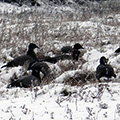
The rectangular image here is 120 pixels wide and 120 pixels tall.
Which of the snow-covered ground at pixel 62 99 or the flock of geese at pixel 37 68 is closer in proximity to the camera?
the snow-covered ground at pixel 62 99

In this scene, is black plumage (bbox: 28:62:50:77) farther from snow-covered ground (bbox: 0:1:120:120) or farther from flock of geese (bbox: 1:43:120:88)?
snow-covered ground (bbox: 0:1:120:120)

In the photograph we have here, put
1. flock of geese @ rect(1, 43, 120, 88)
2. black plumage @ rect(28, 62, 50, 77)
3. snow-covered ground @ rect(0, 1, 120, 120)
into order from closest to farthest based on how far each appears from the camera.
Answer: snow-covered ground @ rect(0, 1, 120, 120)
flock of geese @ rect(1, 43, 120, 88)
black plumage @ rect(28, 62, 50, 77)

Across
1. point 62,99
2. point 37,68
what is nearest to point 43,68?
point 37,68

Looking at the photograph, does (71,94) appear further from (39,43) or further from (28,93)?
(39,43)

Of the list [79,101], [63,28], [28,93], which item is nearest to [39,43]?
[63,28]

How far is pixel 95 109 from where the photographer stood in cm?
407

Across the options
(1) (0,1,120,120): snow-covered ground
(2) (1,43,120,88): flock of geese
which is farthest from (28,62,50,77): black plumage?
(1) (0,1,120,120): snow-covered ground

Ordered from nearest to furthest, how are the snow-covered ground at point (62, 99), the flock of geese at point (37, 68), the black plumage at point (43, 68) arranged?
the snow-covered ground at point (62, 99)
the flock of geese at point (37, 68)
the black plumage at point (43, 68)

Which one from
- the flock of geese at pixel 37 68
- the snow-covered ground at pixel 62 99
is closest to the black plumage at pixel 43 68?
the flock of geese at pixel 37 68

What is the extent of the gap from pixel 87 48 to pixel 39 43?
6.79ft

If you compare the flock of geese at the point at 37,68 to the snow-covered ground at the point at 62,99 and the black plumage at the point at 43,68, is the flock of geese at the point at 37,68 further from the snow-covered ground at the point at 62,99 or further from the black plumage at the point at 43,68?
the snow-covered ground at the point at 62,99

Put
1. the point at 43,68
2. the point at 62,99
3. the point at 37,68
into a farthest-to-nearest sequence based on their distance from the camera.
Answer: the point at 43,68 < the point at 37,68 < the point at 62,99

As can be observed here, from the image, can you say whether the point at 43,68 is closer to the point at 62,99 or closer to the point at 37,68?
the point at 37,68

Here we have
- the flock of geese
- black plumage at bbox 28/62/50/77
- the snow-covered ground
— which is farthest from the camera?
black plumage at bbox 28/62/50/77
